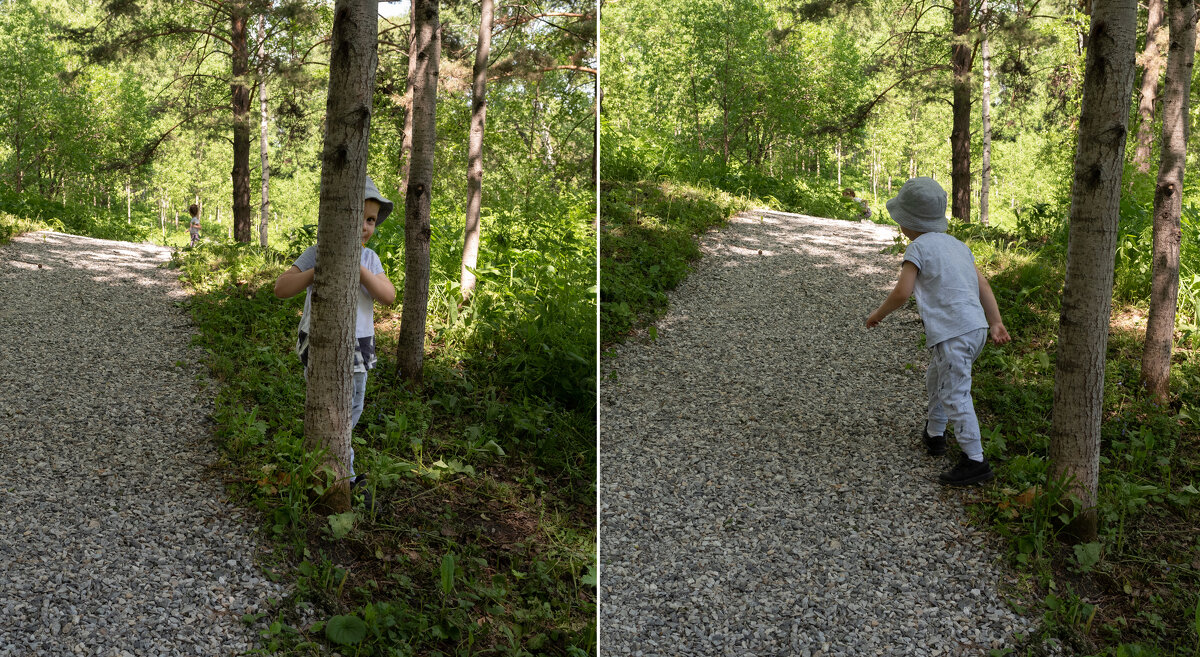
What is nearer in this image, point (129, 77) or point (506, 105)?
point (506, 105)

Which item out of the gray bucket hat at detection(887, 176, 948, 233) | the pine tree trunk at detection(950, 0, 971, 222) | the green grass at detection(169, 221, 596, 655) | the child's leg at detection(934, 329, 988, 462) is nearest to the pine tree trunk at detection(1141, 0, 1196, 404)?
the child's leg at detection(934, 329, 988, 462)

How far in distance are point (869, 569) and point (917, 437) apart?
1822 mm

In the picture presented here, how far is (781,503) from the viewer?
15.0 ft

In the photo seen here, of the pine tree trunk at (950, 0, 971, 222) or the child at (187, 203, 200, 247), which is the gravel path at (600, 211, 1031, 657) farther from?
the child at (187, 203, 200, 247)

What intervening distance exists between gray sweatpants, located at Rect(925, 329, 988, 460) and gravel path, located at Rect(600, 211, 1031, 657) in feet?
1.19

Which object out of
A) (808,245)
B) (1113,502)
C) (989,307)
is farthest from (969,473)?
(808,245)

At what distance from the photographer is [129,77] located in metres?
31.7

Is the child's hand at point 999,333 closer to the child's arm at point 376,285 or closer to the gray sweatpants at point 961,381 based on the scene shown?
the gray sweatpants at point 961,381

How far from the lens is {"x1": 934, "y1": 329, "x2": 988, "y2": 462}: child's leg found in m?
4.46

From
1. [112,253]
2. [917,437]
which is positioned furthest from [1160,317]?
[112,253]

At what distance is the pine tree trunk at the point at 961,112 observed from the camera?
13.5 meters

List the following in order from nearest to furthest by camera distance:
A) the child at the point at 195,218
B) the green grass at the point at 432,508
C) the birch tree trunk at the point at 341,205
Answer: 1. the green grass at the point at 432,508
2. the birch tree trunk at the point at 341,205
3. the child at the point at 195,218

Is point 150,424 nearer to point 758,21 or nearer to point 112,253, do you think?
point 112,253

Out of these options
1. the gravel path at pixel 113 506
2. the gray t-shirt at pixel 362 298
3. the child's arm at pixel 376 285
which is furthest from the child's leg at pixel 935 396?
the gravel path at pixel 113 506
